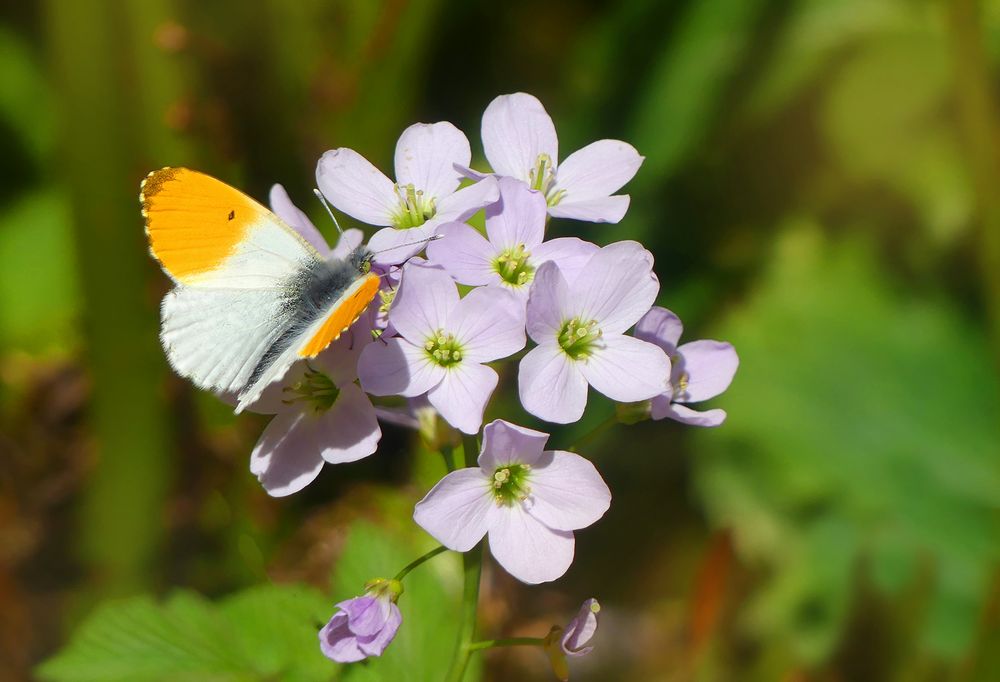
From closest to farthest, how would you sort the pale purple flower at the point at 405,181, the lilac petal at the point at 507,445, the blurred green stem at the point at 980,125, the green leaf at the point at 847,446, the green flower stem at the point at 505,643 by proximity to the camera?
1. the lilac petal at the point at 507,445
2. the green flower stem at the point at 505,643
3. the pale purple flower at the point at 405,181
4. the blurred green stem at the point at 980,125
5. the green leaf at the point at 847,446

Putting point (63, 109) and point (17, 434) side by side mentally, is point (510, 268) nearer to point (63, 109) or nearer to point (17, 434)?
point (63, 109)

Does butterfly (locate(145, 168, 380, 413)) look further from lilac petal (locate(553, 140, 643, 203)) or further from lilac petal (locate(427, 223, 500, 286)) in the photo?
lilac petal (locate(553, 140, 643, 203))

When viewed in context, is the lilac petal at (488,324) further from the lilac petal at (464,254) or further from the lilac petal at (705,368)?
the lilac petal at (705,368)

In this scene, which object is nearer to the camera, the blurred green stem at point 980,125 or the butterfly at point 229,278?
the butterfly at point 229,278

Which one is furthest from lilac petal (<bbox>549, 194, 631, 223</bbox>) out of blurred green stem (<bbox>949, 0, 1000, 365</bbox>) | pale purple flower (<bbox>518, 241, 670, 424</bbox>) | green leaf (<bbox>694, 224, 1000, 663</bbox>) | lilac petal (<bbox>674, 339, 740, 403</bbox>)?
green leaf (<bbox>694, 224, 1000, 663</bbox>)

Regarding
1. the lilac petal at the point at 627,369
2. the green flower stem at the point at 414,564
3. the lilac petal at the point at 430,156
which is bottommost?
the green flower stem at the point at 414,564

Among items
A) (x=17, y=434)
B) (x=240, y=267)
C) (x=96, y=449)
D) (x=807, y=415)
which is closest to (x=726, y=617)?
(x=807, y=415)

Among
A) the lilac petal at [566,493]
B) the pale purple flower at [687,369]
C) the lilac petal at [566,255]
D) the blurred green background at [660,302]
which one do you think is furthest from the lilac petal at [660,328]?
the blurred green background at [660,302]
